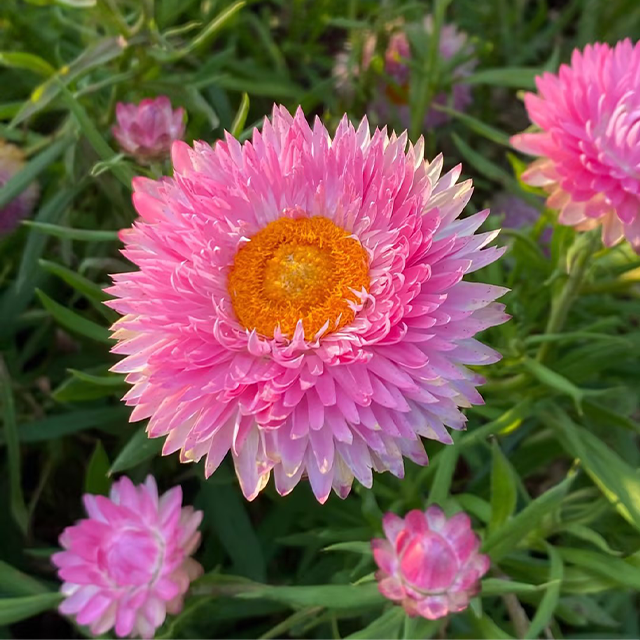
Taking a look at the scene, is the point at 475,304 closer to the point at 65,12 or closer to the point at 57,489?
the point at 57,489

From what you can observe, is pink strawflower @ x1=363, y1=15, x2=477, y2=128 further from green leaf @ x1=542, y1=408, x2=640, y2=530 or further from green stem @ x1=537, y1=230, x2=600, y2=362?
green leaf @ x1=542, y1=408, x2=640, y2=530

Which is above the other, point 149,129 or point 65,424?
point 149,129

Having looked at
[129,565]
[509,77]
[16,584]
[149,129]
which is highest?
[509,77]

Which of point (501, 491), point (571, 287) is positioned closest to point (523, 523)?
point (501, 491)

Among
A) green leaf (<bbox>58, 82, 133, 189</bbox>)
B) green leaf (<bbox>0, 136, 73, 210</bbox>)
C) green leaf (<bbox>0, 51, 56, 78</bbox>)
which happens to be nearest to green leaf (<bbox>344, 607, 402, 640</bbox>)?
green leaf (<bbox>58, 82, 133, 189</bbox>)

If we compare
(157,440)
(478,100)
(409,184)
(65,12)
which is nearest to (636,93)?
(409,184)

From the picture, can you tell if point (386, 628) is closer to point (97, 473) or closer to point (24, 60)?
point (97, 473)
